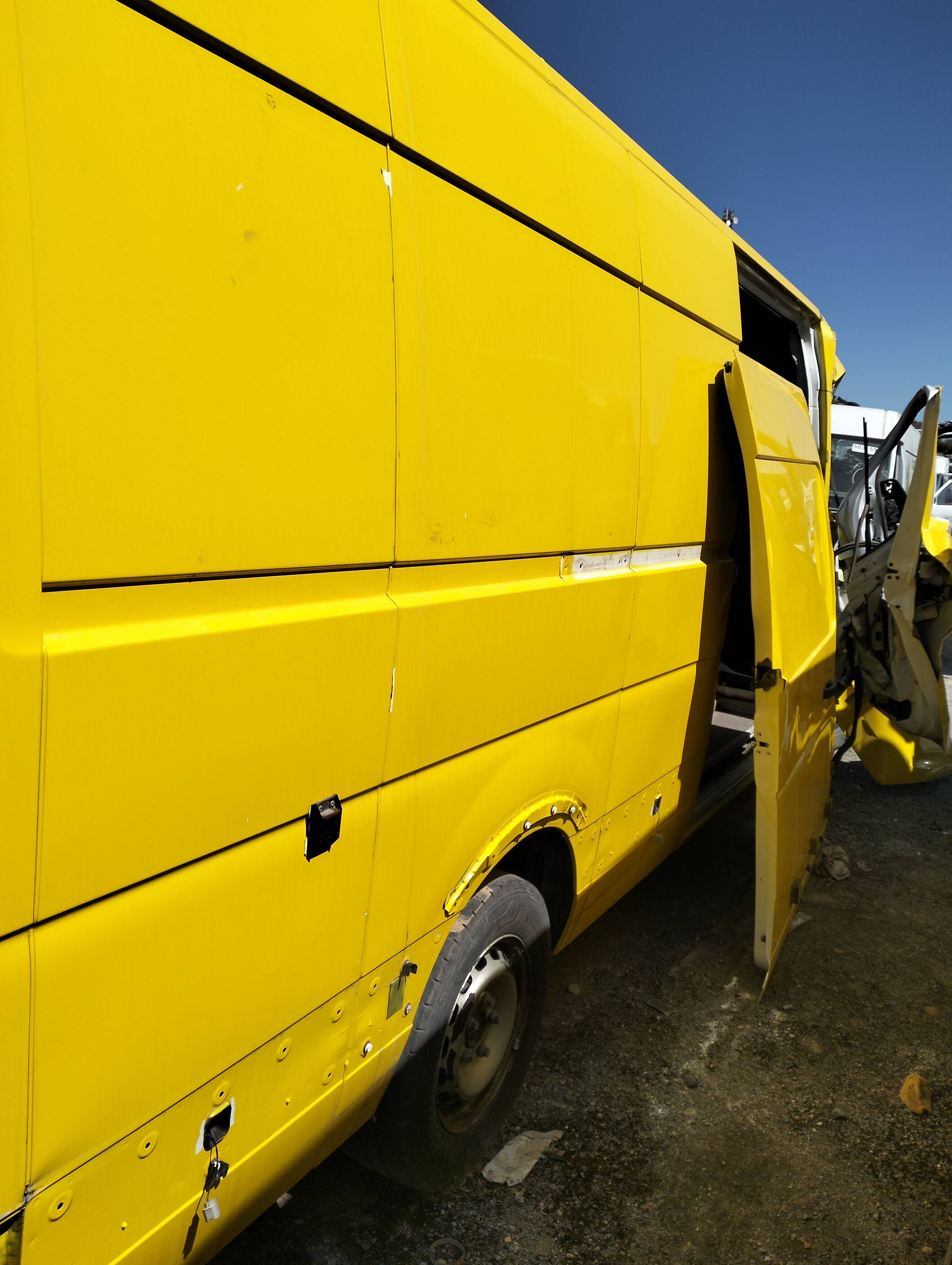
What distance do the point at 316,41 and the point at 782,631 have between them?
7.95ft

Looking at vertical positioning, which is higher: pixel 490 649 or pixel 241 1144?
pixel 490 649

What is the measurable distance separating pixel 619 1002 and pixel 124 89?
10.6ft

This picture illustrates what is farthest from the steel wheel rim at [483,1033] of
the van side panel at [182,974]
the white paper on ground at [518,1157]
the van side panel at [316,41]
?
the van side panel at [316,41]

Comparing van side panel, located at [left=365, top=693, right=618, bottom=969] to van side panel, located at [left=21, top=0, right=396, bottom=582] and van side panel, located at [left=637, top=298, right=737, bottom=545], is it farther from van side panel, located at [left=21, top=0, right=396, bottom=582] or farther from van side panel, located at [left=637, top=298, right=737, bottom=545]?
van side panel, located at [left=637, top=298, right=737, bottom=545]

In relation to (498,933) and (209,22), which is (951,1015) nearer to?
(498,933)

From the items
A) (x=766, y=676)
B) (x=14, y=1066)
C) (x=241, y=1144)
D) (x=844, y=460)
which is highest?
(x=844, y=460)

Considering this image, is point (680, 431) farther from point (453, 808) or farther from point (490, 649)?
point (453, 808)

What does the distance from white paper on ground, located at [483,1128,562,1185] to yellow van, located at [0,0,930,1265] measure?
12 centimetres

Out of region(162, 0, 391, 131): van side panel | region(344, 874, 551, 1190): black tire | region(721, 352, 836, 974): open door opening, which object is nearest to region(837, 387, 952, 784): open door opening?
region(721, 352, 836, 974): open door opening

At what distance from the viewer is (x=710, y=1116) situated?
272 centimetres

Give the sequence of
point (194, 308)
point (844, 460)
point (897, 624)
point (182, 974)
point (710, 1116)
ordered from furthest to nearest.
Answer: point (844, 460)
point (897, 624)
point (710, 1116)
point (182, 974)
point (194, 308)

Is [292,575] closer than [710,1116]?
Yes

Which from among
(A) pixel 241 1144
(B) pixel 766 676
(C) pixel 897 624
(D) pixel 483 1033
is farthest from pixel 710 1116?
(C) pixel 897 624

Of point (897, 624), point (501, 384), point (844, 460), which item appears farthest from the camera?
point (844, 460)
